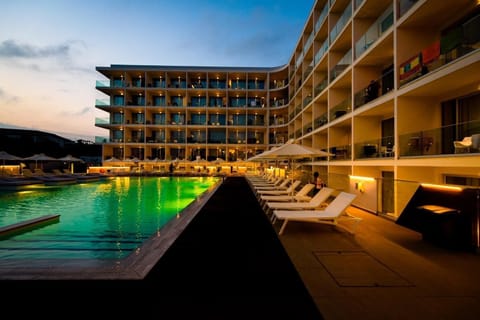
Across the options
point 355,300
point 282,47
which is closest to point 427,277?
point 355,300

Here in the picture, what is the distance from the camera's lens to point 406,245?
4777 millimetres

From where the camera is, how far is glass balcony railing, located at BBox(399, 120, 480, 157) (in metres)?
6.44

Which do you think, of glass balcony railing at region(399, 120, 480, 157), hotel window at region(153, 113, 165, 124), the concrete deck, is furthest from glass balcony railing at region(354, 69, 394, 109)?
hotel window at region(153, 113, 165, 124)

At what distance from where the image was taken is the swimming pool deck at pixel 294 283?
262 cm

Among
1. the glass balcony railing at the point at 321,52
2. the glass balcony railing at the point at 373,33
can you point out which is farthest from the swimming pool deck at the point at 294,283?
the glass balcony railing at the point at 321,52

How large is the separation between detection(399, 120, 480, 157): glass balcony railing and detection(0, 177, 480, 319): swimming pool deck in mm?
3415

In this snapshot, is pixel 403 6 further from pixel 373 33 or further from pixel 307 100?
pixel 307 100

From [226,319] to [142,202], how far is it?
976 cm

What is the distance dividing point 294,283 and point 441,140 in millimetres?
7086

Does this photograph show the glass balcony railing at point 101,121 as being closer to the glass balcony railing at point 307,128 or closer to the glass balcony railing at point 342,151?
the glass balcony railing at point 307,128

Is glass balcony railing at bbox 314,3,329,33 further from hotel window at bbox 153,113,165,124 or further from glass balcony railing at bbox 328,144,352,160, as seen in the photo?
hotel window at bbox 153,113,165,124

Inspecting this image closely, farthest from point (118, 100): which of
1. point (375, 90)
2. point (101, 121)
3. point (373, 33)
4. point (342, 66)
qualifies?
point (375, 90)

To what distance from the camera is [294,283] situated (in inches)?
125

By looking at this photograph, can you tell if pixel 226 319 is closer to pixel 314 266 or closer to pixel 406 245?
pixel 314 266
